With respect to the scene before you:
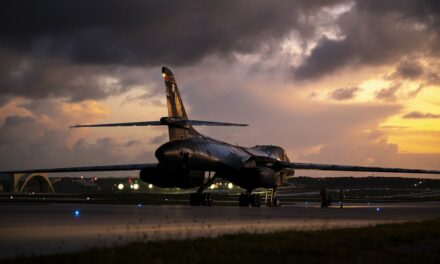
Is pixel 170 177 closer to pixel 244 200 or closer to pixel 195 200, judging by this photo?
pixel 195 200

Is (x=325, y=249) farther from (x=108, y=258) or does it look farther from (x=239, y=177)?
(x=239, y=177)

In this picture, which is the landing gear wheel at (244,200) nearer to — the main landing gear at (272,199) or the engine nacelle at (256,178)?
the engine nacelle at (256,178)

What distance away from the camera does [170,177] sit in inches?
1666

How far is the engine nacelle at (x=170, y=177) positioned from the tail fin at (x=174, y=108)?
215 centimetres

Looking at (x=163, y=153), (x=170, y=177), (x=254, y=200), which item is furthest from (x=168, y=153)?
(x=254, y=200)

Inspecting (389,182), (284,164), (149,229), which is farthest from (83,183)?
(149,229)

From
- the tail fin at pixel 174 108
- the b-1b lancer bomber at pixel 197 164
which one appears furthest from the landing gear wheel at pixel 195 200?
the tail fin at pixel 174 108

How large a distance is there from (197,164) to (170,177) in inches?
98.2

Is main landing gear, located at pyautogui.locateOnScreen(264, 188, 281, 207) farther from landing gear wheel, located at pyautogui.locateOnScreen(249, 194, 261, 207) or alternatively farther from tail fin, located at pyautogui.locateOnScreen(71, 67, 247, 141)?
tail fin, located at pyautogui.locateOnScreen(71, 67, 247, 141)

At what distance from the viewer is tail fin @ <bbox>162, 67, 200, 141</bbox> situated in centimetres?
4172

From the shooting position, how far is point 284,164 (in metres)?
48.8

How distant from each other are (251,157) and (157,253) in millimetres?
33334

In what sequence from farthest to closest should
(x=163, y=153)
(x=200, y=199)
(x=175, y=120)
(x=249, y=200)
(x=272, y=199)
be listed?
(x=272, y=199)
(x=249, y=200)
(x=200, y=199)
(x=175, y=120)
(x=163, y=153)

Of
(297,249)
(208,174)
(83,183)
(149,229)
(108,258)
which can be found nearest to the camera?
(108,258)
